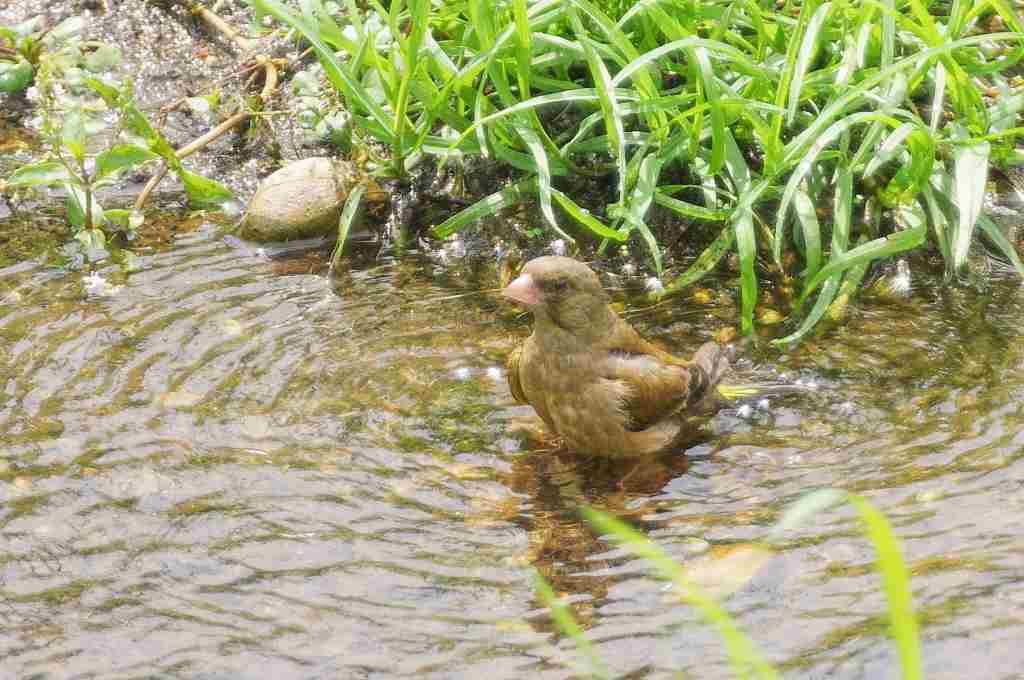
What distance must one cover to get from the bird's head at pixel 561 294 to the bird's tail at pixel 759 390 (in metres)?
0.55

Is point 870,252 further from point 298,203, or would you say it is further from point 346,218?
point 298,203

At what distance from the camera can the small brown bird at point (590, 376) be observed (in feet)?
15.6

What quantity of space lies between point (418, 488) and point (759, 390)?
1.40m

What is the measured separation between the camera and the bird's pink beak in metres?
4.67

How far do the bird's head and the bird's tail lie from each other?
55cm

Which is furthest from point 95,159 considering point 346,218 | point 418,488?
point 418,488

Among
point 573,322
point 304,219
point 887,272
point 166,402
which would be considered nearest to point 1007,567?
point 573,322

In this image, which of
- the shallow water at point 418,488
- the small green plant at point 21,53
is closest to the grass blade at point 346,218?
the shallow water at point 418,488

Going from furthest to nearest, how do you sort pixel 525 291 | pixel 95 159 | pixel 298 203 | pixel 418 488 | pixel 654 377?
pixel 298 203 < pixel 95 159 < pixel 654 377 < pixel 525 291 < pixel 418 488

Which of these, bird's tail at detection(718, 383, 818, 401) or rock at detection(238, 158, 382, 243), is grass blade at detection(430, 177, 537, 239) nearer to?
rock at detection(238, 158, 382, 243)

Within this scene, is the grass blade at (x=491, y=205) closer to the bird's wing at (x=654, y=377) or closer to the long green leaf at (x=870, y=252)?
the bird's wing at (x=654, y=377)

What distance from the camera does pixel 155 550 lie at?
4.04m

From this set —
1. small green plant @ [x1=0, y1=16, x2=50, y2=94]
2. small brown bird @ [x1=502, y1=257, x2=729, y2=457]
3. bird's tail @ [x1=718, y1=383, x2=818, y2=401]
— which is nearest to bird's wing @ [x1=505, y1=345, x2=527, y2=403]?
small brown bird @ [x1=502, y1=257, x2=729, y2=457]

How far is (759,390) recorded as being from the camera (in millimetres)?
5066
